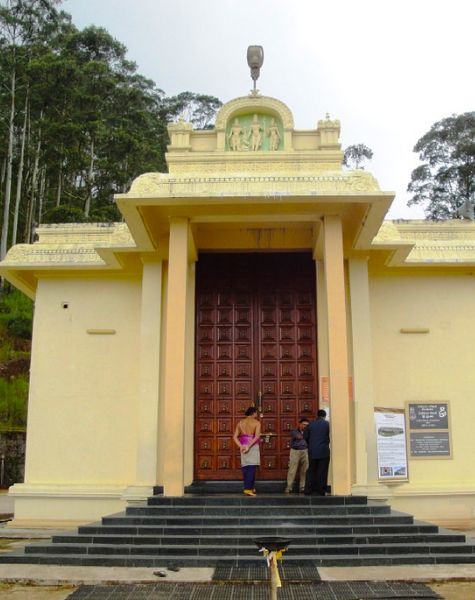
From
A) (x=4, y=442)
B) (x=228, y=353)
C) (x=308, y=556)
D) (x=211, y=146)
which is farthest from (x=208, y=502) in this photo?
(x=4, y=442)

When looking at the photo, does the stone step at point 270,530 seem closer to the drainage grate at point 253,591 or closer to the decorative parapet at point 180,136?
the drainage grate at point 253,591

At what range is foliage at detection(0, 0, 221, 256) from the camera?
29.8 meters

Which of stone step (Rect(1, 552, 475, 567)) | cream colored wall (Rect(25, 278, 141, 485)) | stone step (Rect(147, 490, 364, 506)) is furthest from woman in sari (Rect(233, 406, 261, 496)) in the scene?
cream colored wall (Rect(25, 278, 141, 485))

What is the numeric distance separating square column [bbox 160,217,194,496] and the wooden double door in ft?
5.44

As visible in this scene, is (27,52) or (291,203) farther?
(27,52)

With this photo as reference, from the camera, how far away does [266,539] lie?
5035 mm

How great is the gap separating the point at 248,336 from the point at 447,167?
109 feet

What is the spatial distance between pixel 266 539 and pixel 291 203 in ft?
18.9

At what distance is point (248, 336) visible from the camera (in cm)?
1148

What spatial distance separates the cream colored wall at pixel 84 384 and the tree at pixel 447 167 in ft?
104

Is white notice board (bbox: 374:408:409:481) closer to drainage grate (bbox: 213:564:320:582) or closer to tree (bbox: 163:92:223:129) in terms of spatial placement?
drainage grate (bbox: 213:564:320:582)

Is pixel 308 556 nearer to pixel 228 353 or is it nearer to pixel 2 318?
pixel 228 353

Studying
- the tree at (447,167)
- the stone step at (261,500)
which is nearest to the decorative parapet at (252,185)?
the stone step at (261,500)

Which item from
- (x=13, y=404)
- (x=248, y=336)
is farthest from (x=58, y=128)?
(x=248, y=336)
